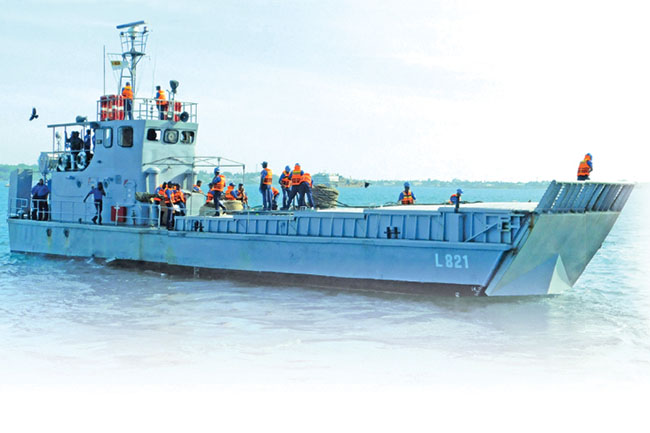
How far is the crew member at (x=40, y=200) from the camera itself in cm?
2544

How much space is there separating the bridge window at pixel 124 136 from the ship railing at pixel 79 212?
1.91 metres

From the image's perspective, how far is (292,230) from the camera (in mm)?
18578

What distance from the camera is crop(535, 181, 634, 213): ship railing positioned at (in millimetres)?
15328

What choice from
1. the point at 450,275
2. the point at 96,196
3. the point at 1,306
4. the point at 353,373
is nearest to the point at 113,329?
the point at 1,306

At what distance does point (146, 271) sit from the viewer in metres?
21.7

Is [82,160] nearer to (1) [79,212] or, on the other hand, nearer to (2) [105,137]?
(2) [105,137]

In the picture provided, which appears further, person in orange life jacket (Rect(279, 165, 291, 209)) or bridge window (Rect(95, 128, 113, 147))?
bridge window (Rect(95, 128, 113, 147))

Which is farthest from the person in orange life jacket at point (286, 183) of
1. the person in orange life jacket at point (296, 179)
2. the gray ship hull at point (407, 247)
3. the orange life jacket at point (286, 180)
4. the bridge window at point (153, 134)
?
the bridge window at point (153, 134)

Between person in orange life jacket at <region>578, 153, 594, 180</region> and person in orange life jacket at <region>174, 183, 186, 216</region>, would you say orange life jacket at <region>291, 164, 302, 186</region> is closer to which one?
person in orange life jacket at <region>174, 183, 186, 216</region>

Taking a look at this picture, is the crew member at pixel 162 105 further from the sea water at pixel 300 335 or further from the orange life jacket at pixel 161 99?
the sea water at pixel 300 335

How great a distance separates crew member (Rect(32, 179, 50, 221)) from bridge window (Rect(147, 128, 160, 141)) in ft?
17.1

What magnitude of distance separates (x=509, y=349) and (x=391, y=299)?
4545 mm

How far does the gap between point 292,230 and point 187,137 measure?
676 cm

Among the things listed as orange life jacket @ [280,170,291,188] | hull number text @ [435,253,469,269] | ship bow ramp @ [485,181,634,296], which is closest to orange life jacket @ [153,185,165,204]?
orange life jacket @ [280,170,291,188]
